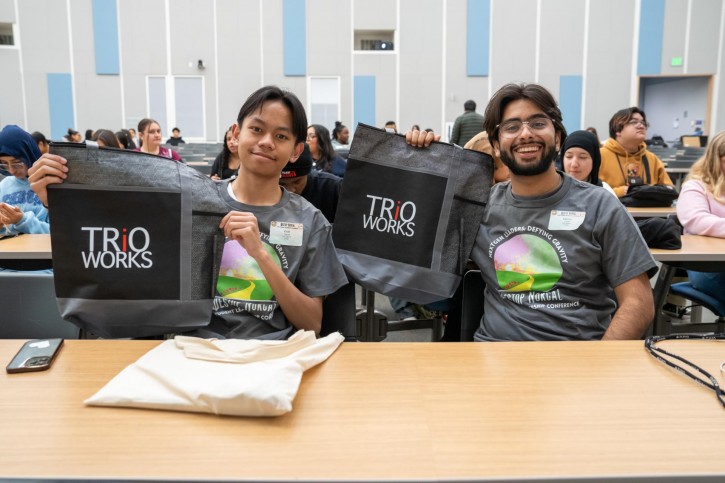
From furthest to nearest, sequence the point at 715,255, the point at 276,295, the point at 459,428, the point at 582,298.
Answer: the point at 715,255 < the point at 582,298 < the point at 276,295 < the point at 459,428

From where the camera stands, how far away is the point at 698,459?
0.89m

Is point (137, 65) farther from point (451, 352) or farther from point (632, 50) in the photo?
point (451, 352)

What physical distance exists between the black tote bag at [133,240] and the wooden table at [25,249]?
114 centimetres

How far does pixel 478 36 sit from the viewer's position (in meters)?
13.8

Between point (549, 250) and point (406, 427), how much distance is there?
0.97m

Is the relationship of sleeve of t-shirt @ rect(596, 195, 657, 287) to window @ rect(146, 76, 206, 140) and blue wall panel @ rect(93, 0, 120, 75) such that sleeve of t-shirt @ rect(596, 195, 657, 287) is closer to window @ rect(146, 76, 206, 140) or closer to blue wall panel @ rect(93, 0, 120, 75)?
window @ rect(146, 76, 206, 140)

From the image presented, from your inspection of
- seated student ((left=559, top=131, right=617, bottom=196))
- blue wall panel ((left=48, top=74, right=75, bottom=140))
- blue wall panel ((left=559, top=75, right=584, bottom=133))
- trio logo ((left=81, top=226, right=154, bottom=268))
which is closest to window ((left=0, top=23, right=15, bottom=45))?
blue wall panel ((left=48, top=74, right=75, bottom=140))

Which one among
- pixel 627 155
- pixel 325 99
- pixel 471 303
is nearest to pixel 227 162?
pixel 471 303

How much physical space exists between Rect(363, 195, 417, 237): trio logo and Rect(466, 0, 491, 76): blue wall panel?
12972 mm

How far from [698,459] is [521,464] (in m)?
Answer: 0.30

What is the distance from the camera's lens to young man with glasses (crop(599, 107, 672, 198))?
4.33 m

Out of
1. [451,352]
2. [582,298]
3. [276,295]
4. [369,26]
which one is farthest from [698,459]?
[369,26]

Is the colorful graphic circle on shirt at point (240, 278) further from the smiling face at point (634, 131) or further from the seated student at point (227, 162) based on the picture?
the smiling face at point (634, 131)

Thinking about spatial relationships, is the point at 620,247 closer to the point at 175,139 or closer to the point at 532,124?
the point at 532,124
